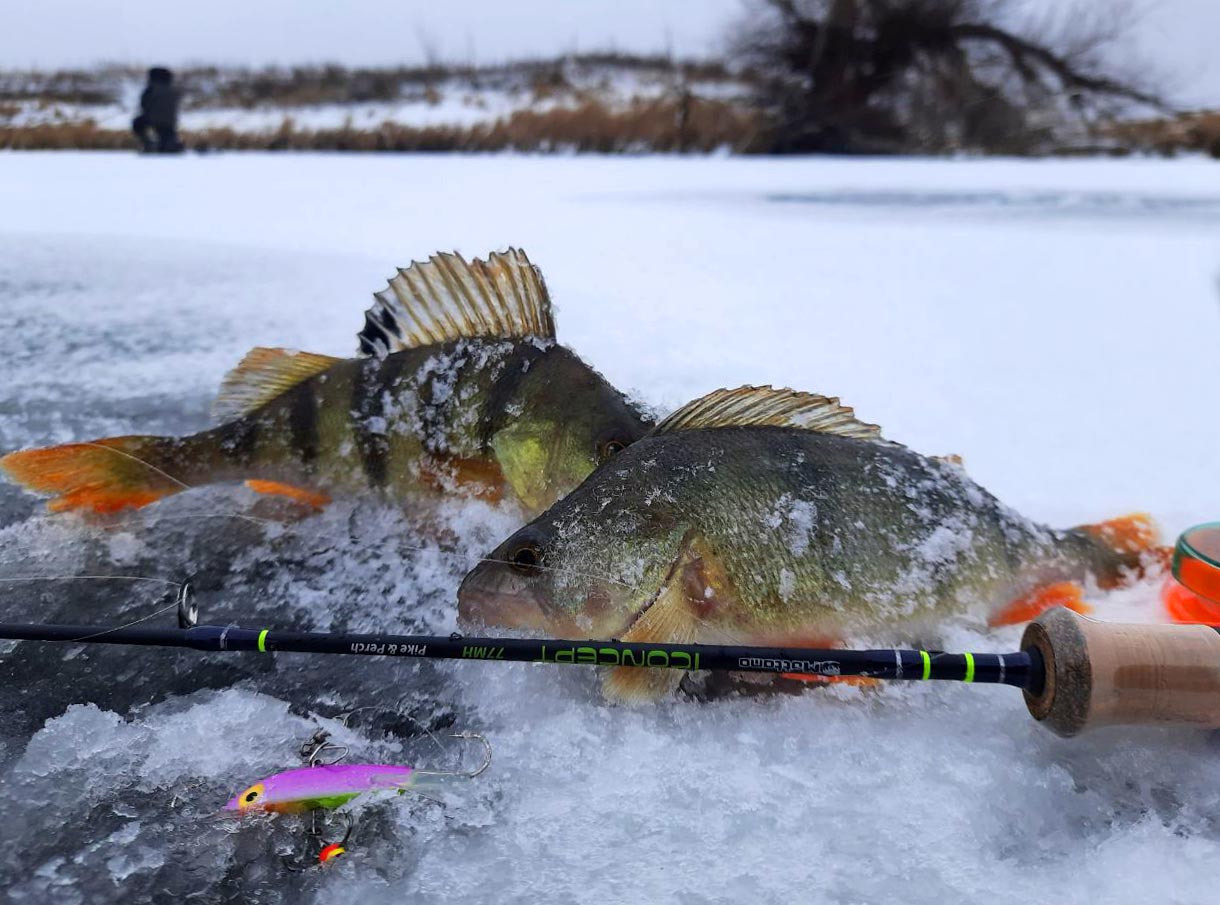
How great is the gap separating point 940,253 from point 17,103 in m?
18.5

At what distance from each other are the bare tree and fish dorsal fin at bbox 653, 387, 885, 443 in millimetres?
15291

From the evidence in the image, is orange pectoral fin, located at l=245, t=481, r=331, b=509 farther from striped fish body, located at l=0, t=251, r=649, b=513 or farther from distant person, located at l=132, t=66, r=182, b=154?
distant person, located at l=132, t=66, r=182, b=154

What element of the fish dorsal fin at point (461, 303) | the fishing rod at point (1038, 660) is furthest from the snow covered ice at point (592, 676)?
the fish dorsal fin at point (461, 303)

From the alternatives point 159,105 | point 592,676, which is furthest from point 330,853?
point 159,105

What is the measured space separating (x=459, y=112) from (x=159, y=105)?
5.87m

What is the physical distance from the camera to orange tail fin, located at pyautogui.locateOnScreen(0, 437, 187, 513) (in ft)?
6.38

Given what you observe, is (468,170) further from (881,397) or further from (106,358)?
(881,397)

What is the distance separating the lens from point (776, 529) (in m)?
1.47

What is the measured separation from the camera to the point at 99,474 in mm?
1985

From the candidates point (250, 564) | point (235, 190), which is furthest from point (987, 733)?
point (235, 190)

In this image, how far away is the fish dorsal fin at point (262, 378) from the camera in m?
2.16

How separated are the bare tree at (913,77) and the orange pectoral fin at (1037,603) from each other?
15362mm

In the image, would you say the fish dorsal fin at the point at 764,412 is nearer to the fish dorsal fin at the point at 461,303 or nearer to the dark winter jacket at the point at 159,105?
the fish dorsal fin at the point at 461,303

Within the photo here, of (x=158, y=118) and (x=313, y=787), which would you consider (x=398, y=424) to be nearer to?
(x=313, y=787)
